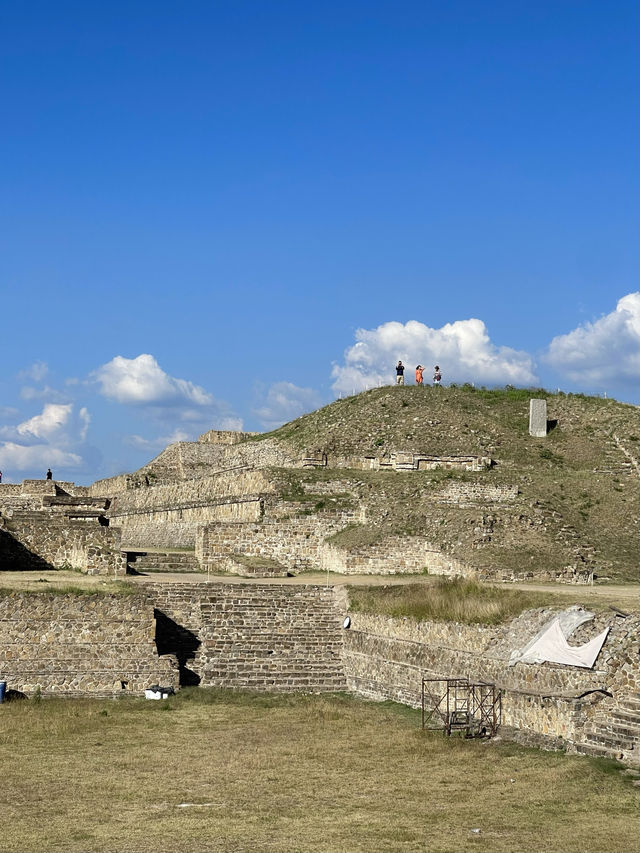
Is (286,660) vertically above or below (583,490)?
below

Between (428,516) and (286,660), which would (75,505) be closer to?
(428,516)

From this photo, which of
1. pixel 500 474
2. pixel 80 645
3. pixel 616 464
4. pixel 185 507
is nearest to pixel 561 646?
pixel 80 645

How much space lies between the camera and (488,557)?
3033 centimetres

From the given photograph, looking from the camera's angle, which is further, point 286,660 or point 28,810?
point 286,660

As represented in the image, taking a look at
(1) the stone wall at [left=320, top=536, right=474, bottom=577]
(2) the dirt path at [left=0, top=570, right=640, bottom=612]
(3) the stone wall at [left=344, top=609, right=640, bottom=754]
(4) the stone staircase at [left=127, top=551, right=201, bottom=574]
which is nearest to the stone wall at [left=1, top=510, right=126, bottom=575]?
(2) the dirt path at [left=0, top=570, right=640, bottom=612]

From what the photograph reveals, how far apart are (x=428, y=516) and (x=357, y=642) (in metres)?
9.95

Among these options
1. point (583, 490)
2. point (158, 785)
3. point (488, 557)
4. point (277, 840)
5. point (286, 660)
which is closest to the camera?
point (277, 840)

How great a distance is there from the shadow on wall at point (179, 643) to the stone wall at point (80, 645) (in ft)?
2.61

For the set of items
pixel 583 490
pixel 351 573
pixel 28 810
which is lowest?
pixel 28 810

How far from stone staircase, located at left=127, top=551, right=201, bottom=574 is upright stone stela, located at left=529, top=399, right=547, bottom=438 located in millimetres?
17279

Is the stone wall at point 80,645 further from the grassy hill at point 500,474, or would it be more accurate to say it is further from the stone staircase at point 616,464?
the stone staircase at point 616,464

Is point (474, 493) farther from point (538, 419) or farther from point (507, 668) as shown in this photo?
point (507, 668)

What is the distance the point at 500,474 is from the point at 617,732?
899 inches

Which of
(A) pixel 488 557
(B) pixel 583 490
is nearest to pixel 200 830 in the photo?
(A) pixel 488 557
